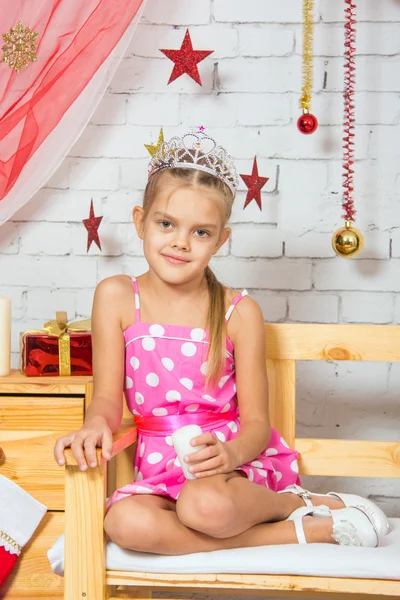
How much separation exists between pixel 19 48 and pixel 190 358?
707 mm

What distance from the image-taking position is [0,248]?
6.21 ft

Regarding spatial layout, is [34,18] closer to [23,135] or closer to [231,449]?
[23,135]

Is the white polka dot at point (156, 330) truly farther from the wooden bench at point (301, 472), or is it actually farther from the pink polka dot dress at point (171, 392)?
the wooden bench at point (301, 472)

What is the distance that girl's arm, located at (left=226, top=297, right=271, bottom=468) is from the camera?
137 centimetres

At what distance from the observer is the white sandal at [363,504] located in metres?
1.27

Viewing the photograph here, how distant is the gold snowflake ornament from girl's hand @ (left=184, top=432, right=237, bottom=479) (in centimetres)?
87

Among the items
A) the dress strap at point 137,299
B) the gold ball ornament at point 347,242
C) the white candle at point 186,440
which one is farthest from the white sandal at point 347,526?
the gold ball ornament at point 347,242

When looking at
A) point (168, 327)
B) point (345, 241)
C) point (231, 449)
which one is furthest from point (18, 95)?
point (231, 449)

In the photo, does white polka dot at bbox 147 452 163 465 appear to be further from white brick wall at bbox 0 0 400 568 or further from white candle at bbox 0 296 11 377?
white brick wall at bbox 0 0 400 568

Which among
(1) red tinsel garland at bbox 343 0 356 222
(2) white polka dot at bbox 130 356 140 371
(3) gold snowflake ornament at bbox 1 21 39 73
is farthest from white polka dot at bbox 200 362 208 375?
(3) gold snowflake ornament at bbox 1 21 39 73

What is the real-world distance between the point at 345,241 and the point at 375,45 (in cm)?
48

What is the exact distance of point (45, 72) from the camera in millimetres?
1636

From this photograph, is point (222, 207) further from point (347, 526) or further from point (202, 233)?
point (347, 526)

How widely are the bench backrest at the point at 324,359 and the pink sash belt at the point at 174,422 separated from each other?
14 centimetres
